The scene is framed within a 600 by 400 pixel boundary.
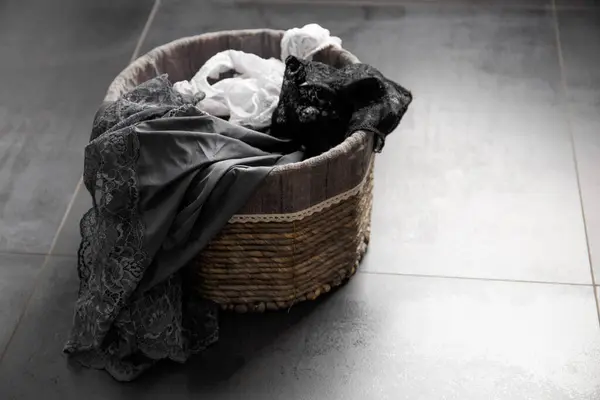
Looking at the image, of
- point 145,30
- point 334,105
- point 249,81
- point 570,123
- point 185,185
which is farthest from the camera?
point 145,30

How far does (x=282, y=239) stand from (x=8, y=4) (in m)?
1.42

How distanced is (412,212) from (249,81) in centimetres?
43

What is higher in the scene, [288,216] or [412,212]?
[288,216]

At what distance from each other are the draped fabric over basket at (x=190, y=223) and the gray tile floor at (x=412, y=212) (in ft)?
0.21

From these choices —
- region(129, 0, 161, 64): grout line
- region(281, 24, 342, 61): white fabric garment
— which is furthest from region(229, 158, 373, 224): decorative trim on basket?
region(129, 0, 161, 64): grout line

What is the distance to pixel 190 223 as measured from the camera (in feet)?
4.52

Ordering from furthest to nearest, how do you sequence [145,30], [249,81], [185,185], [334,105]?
1. [145,30]
2. [249,81]
3. [334,105]
4. [185,185]

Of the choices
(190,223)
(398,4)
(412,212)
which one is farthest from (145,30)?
(190,223)

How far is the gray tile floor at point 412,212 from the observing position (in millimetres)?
1485

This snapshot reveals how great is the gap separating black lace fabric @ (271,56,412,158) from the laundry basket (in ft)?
0.21

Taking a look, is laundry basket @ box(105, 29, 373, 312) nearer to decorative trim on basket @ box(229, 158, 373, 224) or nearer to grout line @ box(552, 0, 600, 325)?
decorative trim on basket @ box(229, 158, 373, 224)

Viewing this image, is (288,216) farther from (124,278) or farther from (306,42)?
(306,42)

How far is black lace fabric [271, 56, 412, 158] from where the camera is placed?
1.46 meters

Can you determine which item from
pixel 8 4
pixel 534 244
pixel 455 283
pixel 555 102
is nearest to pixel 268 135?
pixel 455 283
